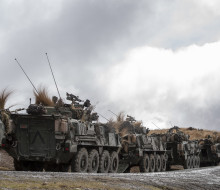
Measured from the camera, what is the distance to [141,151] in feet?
64.1

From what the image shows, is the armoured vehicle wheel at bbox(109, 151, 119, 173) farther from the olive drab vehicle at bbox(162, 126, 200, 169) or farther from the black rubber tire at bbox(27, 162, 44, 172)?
the olive drab vehicle at bbox(162, 126, 200, 169)

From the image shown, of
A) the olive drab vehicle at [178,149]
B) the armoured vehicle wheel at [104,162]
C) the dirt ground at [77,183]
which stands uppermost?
the olive drab vehicle at [178,149]

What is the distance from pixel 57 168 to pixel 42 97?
9.63 feet

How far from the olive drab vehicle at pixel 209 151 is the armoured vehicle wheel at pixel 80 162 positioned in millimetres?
15745

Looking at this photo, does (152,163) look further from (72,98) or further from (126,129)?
(72,98)

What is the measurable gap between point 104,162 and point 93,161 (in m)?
1.07

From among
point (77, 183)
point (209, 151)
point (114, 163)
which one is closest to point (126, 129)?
point (114, 163)

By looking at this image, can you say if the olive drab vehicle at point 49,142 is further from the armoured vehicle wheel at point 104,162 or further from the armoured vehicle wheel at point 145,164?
the armoured vehicle wheel at point 145,164

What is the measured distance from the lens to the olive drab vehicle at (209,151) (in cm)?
2844

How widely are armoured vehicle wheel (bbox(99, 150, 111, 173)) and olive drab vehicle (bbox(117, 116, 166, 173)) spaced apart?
8.56 feet

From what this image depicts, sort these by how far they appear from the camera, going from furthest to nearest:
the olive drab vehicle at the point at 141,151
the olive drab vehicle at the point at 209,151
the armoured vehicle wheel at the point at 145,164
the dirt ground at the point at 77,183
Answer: the olive drab vehicle at the point at 209,151 → the armoured vehicle wheel at the point at 145,164 → the olive drab vehicle at the point at 141,151 → the dirt ground at the point at 77,183

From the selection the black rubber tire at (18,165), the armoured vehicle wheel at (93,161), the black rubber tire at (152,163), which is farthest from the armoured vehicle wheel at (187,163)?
the black rubber tire at (18,165)

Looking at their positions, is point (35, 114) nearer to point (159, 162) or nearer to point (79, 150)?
point (79, 150)

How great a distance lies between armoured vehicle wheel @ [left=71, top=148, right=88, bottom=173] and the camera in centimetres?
1417
